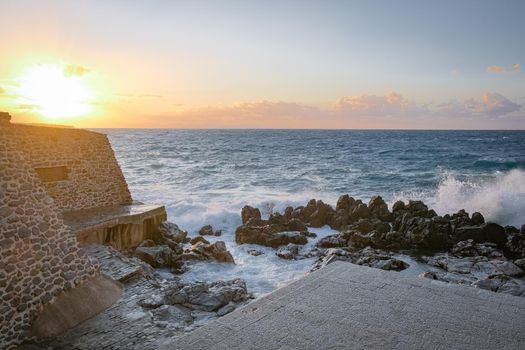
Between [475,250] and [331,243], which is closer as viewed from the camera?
[475,250]

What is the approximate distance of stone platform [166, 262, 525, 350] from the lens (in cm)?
625

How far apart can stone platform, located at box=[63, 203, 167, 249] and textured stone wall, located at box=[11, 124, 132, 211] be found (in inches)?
23.2

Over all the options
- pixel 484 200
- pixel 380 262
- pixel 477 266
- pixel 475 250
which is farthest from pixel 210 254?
pixel 484 200

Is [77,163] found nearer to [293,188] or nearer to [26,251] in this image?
[26,251]

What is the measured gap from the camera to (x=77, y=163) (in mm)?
15469

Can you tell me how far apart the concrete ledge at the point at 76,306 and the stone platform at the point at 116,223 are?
313 cm

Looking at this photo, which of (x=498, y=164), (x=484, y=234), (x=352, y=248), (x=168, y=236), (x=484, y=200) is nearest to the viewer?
(x=352, y=248)

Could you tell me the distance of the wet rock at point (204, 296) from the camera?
10086 mm

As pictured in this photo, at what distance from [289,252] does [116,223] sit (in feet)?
21.7

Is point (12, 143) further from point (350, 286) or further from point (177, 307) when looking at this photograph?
point (350, 286)

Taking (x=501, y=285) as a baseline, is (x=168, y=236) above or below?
below

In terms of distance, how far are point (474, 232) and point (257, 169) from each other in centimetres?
3146

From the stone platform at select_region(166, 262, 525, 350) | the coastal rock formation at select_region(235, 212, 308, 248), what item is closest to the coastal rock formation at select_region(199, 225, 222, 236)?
the coastal rock formation at select_region(235, 212, 308, 248)

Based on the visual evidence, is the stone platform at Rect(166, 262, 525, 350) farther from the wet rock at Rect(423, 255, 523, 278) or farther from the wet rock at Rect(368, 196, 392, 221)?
the wet rock at Rect(368, 196, 392, 221)
